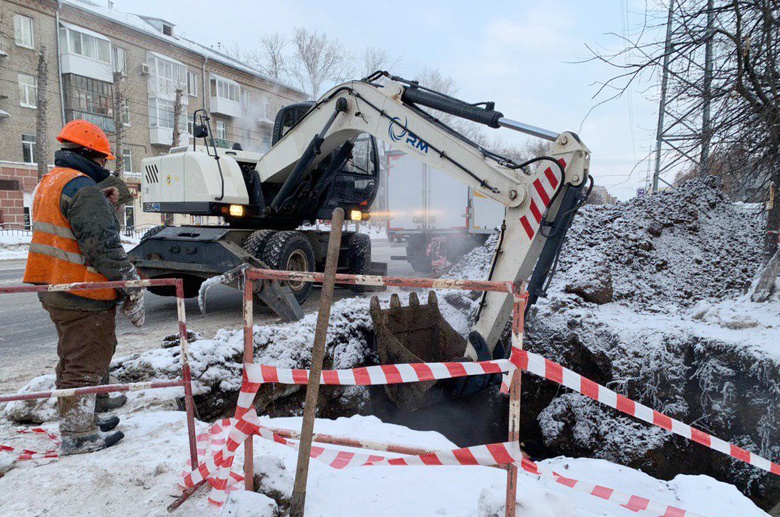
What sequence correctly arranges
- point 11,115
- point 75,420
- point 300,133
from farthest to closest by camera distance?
point 11,115 < point 300,133 < point 75,420

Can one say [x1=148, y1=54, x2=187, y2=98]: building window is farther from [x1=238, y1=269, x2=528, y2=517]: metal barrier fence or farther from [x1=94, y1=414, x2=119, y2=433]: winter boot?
[x1=238, y1=269, x2=528, y2=517]: metal barrier fence

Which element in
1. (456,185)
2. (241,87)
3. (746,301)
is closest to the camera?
(746,301)

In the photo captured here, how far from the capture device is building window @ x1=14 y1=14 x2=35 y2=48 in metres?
23.9

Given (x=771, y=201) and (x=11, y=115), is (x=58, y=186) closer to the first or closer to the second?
(x=771, y=201)

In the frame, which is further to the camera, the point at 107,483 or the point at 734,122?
the point at 734,122

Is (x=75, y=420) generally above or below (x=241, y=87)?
below

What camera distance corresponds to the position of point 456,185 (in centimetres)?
1327

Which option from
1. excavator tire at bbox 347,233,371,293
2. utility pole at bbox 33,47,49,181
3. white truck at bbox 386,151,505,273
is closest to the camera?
excavator tire at bbox 347,233,371,293

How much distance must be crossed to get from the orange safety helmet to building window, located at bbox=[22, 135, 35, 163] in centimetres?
2767

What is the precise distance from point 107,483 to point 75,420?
0.59m

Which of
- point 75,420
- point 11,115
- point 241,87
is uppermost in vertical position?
point 241,87

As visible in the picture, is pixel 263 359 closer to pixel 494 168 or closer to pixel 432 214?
pixel 494 168

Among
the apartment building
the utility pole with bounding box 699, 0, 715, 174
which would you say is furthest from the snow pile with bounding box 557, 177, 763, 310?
the apartment building

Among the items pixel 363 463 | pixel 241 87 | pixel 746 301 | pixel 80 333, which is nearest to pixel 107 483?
pixel 80 333
